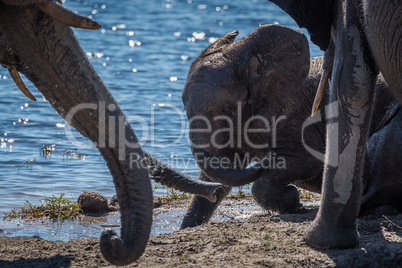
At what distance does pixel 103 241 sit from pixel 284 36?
12.2 ft

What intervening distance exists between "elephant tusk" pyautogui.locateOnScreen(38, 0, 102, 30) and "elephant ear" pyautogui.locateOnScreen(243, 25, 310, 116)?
3168 mm

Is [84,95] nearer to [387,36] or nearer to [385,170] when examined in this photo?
[387,36]

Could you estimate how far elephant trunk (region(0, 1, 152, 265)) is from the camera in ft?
14.2

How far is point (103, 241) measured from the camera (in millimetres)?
4219

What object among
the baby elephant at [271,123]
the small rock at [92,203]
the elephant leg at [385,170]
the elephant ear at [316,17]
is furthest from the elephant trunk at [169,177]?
the small rock at [92,203]

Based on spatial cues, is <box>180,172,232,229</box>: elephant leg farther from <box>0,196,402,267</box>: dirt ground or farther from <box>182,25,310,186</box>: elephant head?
<box>0,196,402,267</box>: dirt ground

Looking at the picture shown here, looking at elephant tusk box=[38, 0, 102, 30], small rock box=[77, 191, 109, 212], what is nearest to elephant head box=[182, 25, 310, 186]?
small rock box=[77, 191, 109, 212]

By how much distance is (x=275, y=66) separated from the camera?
7.35 metres

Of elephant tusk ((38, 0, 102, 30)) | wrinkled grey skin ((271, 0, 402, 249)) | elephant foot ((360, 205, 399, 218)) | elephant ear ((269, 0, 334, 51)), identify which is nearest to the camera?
elephant tusk ((38, 0, 102, 30))

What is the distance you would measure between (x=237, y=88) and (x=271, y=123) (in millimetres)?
487

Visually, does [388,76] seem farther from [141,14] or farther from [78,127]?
[141,14]

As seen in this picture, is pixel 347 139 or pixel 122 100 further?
pixel 122 100

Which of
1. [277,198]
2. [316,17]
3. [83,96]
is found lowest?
[277,198]

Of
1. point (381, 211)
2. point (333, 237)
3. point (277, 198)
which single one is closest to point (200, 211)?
point (277, 198)
